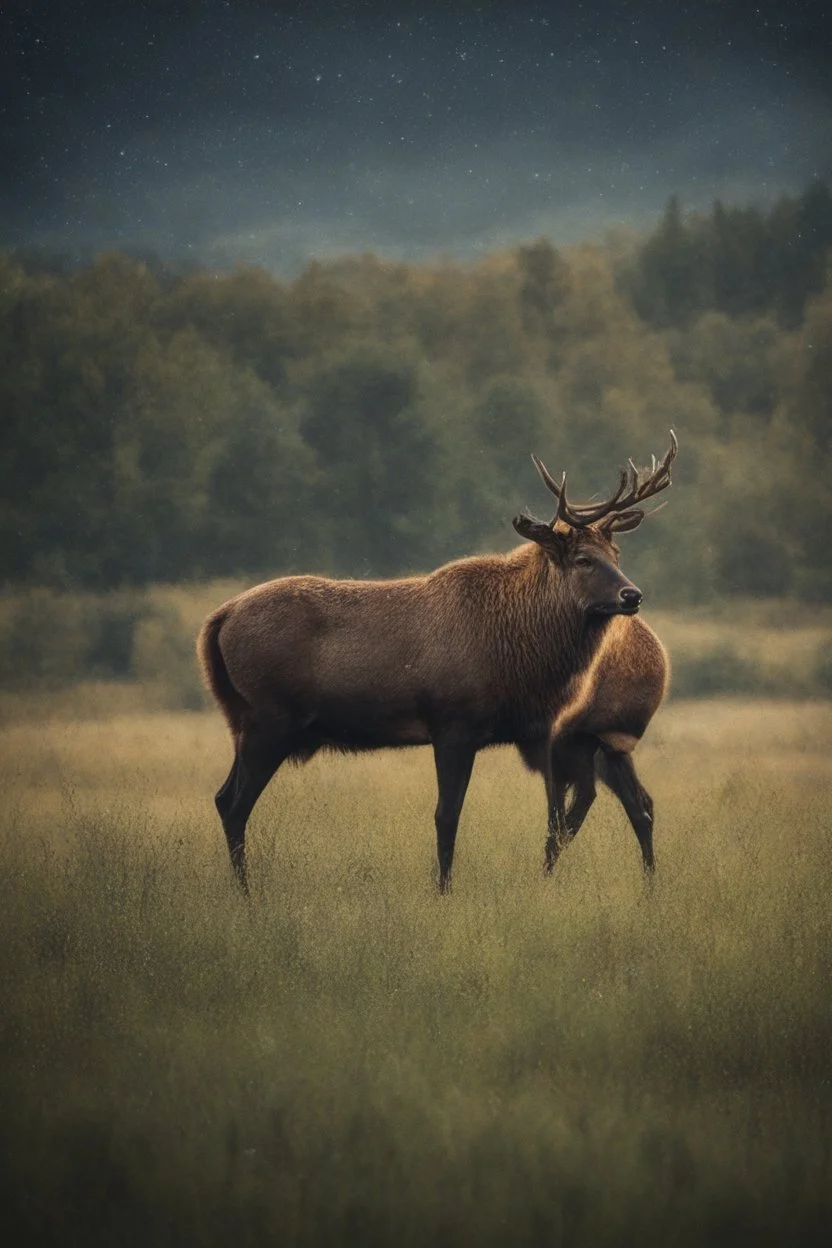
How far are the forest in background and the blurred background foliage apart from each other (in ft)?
0.21

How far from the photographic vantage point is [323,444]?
35.8 metres

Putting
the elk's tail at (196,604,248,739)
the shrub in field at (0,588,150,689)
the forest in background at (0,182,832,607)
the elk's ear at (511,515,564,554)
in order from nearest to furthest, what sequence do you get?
the elk's ear at (511,515,564,554) → the elk's tail at (196,604,248,739) → the shrub in field at (0,588,150,689) → the forest in background at (0,182,832,607)

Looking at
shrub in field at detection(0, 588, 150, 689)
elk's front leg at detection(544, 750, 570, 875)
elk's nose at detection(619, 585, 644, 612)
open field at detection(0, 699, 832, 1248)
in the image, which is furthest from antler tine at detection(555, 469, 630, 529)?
shrub in field at detection(0, 588, 150, 689)

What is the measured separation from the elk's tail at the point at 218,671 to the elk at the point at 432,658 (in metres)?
0.15

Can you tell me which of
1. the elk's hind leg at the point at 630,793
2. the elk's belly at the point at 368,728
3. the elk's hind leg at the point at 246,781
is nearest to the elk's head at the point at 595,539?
the elk's hind leg at the point at 630,793

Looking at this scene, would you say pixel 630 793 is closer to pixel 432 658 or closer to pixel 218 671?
pixel 432 658

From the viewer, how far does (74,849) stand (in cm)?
977

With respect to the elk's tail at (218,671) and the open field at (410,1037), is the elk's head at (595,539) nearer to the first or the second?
the open field at (410,1037)

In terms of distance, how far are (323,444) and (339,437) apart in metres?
0.41

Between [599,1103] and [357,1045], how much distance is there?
102cm

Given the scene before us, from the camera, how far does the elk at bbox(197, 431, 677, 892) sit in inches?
376

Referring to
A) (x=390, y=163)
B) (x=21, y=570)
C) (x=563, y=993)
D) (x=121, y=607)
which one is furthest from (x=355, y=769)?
(x=390, y=163)

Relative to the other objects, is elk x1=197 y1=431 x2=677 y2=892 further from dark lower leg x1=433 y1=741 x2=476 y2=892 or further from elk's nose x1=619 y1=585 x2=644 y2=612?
elk's nose x1=619 y1=585 x2=644 y2=612

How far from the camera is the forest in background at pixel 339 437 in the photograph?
3316cm
